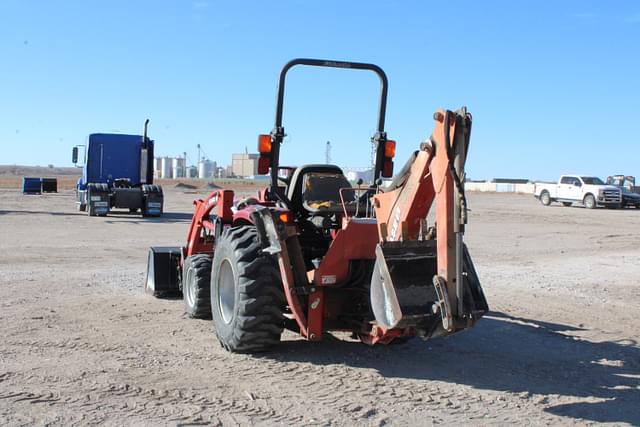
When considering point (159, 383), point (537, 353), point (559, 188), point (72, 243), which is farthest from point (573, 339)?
point (559, 188)

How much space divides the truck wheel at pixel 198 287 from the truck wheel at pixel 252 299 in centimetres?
140

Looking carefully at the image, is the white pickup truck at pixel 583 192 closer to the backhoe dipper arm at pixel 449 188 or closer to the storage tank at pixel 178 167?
the backhoe dipper arm at pixel 449 188

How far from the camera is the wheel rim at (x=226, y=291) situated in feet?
22.8

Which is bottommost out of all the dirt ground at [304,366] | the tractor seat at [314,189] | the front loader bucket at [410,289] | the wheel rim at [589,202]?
the dirt ground at [304,366]

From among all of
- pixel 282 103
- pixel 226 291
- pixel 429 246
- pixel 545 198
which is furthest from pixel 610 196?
pixel 429 246

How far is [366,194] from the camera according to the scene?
7207mm

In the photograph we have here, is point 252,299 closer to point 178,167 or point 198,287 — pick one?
point 198,287

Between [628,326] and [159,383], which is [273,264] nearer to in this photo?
[159,383]

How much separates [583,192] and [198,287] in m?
33.7

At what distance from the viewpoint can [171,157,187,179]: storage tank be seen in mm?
157750

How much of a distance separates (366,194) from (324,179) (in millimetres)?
454

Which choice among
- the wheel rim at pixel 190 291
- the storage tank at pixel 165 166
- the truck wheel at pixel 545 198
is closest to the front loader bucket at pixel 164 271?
the wheel rim at pixel 190 291

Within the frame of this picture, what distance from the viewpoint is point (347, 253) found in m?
6.23

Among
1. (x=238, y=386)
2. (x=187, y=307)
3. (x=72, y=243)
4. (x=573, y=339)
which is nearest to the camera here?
(x=238, y=386)
